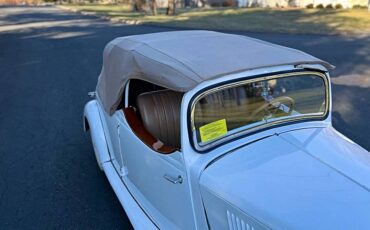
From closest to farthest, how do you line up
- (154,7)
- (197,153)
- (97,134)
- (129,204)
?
(197,153) < (129,204) < (97,134) < (154,7)

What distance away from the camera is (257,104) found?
2.66 metres

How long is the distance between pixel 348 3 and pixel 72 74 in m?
26.7

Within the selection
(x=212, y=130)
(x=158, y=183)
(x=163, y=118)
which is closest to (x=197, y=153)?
(x=212, y=130)

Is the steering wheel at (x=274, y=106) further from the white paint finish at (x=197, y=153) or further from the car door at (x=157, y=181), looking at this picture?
the car door at (x=157, y=181)

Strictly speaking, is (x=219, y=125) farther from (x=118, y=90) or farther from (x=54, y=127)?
(x=54, y=127)

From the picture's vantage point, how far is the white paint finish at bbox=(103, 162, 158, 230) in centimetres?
289

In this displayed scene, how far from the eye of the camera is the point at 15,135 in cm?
551

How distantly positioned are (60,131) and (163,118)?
3.00 metres

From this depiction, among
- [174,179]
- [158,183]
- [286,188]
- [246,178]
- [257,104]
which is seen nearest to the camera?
[286,188]

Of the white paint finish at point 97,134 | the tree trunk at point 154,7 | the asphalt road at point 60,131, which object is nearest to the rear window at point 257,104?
the asphalt road at point 60,131

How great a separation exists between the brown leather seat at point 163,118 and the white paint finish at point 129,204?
23.6 inches

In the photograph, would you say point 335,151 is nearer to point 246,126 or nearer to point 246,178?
point 246,126

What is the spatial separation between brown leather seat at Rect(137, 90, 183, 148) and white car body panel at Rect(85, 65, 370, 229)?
21 cm

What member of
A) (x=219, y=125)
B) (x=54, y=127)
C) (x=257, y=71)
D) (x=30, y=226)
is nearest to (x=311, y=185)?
(x=219, y=125)
